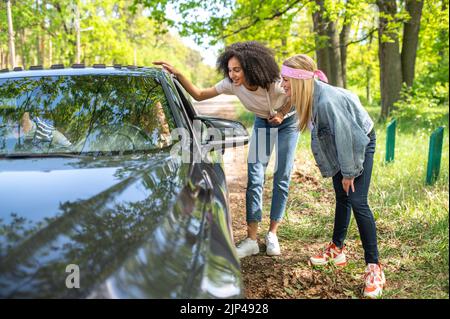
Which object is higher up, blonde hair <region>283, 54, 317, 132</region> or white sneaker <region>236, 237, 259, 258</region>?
blonde hair <region>283, 54, 317, 132</region>

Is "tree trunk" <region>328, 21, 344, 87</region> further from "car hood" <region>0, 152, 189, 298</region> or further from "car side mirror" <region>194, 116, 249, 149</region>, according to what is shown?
"car hood" <region>0, 152, 189, 298</region>

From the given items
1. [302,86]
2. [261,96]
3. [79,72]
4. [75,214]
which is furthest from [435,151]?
[75,214]

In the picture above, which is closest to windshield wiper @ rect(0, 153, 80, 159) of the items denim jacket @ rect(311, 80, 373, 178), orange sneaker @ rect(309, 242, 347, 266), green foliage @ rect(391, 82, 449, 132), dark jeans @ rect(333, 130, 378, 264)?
denim jacket @ rect(311, 80, 373, 178)

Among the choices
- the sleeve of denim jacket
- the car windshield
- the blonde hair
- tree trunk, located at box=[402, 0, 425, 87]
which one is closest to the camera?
the car windshield

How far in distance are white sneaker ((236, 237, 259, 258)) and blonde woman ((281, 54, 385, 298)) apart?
100 cm

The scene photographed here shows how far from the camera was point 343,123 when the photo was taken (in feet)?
8.77

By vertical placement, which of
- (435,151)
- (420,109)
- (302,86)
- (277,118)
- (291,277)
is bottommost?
(291,277)

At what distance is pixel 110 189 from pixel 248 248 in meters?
1.92

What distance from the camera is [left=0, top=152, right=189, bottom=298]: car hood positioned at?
4.44 ft

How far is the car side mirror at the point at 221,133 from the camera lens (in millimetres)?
2932

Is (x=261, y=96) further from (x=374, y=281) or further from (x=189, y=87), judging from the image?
(x=374, y=281)

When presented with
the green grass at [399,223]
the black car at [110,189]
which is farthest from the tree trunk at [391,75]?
the black car at [110,189]

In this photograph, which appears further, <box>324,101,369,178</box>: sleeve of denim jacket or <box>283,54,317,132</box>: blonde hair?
<box>283,54,317,132</box>: blonde hair

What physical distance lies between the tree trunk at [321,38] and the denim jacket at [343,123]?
785 cm
